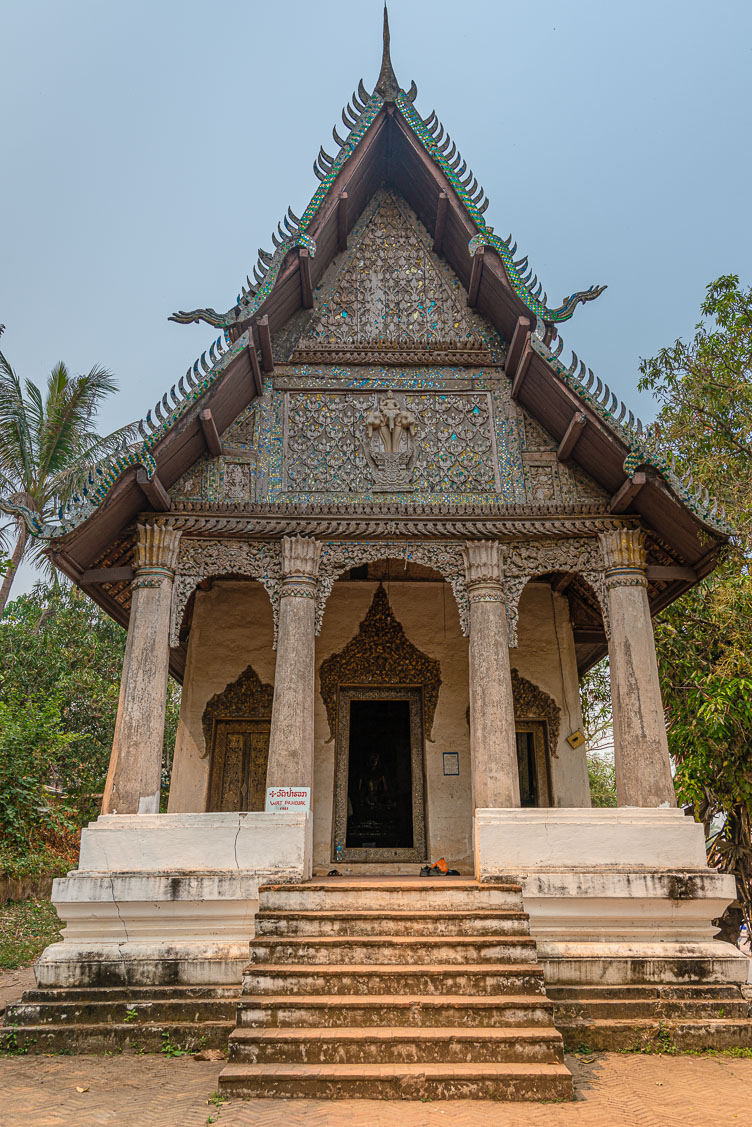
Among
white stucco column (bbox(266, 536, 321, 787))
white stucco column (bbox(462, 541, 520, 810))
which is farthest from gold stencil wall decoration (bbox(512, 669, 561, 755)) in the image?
white stucco column (bbox(266, 536, 321, 787))

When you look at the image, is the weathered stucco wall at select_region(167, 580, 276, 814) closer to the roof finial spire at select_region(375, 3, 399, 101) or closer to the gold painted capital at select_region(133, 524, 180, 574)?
the gold painted capital at select_region(133, 524, 180, 574)

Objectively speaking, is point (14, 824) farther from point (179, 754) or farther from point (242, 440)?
point (242, 440)

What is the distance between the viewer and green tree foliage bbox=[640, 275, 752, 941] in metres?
8.62

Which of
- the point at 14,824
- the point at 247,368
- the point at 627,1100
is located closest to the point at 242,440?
the point at 247,368

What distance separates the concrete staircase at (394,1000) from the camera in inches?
175

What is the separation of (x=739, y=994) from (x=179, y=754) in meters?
6.03

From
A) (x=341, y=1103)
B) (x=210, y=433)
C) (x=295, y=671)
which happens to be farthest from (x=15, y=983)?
(x=210, y=433)

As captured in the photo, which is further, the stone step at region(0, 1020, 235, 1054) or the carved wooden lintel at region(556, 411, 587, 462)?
the carved wooden lintel at region(556, 411, 587, 462)

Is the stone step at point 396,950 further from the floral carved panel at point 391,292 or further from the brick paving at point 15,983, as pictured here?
the floral carved panel at point 391,292

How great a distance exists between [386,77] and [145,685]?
22.7 ft

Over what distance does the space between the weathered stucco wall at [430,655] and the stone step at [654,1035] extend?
10.6 feet

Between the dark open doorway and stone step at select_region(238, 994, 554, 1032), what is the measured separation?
3954mm

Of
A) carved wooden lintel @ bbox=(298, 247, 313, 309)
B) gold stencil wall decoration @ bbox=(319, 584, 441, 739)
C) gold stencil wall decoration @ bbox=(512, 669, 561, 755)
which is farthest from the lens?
gold stencil wall decoration @ bbox=(512, 669, 561, 755)

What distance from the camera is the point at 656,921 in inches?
249
